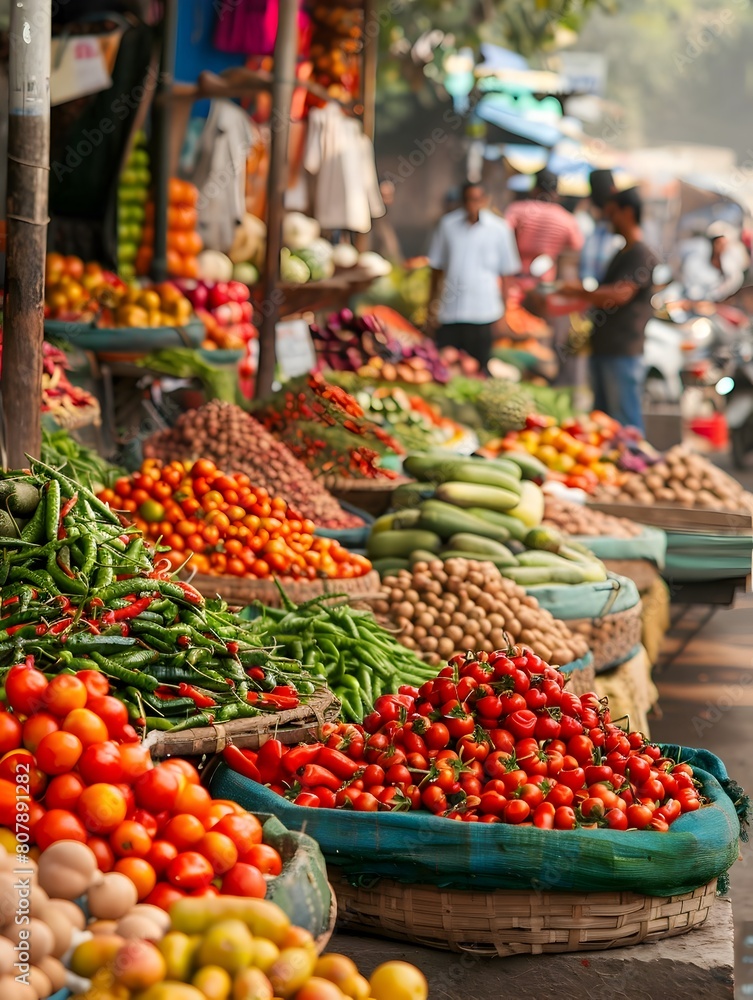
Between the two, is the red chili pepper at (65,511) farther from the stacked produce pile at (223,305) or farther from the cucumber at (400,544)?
the stacked produce pile at (223,305)

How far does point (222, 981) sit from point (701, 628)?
22.2 ft

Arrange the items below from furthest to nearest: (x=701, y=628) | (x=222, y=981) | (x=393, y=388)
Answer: (x=393, y=388)
(x=701, y=628)
(x=222, y=981)

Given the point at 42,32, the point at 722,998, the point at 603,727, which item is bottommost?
the point at 722,998

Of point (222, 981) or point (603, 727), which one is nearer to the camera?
point (222, 981)

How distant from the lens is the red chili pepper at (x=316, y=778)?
128 inches

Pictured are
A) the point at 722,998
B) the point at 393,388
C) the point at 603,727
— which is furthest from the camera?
the point at 393,388

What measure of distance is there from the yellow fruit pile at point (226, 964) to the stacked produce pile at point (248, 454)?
11.1 ft

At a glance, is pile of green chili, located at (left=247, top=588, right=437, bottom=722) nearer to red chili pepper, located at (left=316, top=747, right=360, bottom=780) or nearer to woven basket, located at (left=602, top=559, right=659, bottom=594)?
red chili pepper, located at (left=316, top=747, right=360, bottom=780)

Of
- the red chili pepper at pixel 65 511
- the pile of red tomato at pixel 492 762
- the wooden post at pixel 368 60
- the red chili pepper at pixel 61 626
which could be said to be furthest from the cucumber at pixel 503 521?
the wooden post at pixel 368 60

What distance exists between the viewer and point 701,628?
329 inches

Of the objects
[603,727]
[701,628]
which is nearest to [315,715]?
[603,727]

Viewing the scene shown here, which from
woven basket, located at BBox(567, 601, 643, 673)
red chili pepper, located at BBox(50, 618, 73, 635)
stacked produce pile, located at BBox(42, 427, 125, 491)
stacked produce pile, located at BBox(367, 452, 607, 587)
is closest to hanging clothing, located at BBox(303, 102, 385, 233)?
stacked produce pile, located at BBox(367, 452, 607, 587)

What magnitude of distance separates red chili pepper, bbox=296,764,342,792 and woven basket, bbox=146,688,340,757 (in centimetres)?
13

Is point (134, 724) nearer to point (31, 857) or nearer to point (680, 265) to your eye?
point (31, 857)
